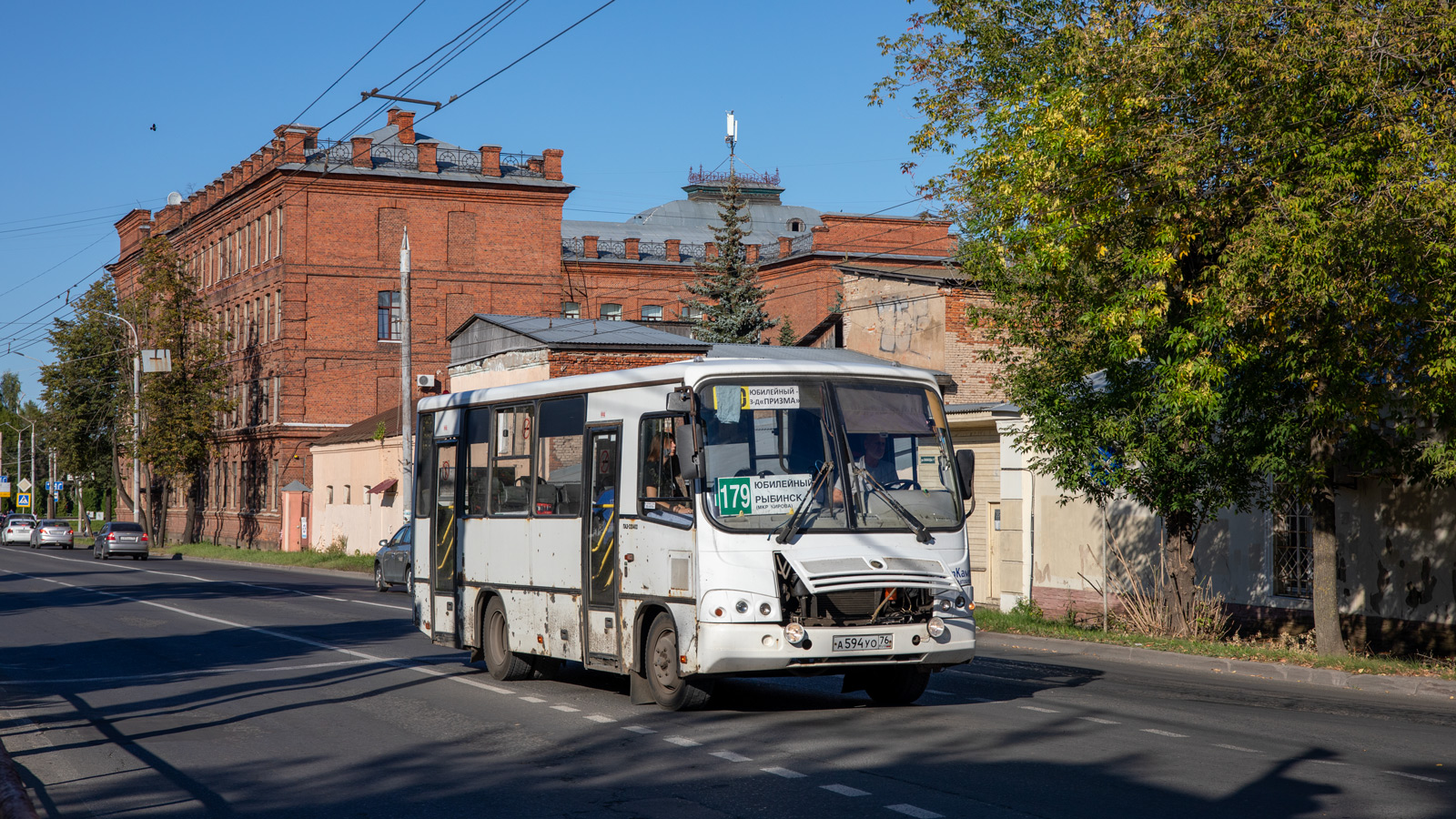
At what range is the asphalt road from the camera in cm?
816

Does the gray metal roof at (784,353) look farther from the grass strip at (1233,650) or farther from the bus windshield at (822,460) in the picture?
the bus windshield at (822,460)

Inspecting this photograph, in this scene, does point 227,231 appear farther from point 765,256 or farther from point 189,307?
point 765,256

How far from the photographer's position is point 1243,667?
1634 cm

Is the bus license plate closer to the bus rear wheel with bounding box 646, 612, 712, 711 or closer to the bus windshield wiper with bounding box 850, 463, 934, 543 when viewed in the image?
the bus windshield wiper with bounding box 850, 463, 934, 543

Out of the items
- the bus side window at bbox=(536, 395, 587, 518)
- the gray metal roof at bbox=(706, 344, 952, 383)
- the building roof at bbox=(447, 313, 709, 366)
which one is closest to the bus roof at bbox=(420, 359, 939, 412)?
the bus side window at bbox=(536, 395, 587, 518)

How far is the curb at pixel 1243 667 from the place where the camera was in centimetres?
1454

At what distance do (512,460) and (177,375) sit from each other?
183 ft

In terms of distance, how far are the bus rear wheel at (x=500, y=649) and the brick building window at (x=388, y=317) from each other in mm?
52303

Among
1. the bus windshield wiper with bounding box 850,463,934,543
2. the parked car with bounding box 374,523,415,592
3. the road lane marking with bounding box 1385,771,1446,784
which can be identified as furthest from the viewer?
the parked car with bounding box 374,523,415,592

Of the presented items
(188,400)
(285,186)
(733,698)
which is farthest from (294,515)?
(733,698)

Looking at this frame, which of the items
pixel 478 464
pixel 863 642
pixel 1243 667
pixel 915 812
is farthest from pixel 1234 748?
pixel 478 464

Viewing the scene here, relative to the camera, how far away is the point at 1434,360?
14453 mm

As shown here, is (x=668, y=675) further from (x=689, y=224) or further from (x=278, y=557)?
(x=689, y=224)

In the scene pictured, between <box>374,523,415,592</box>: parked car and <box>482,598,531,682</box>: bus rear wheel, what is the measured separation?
18565 mm
